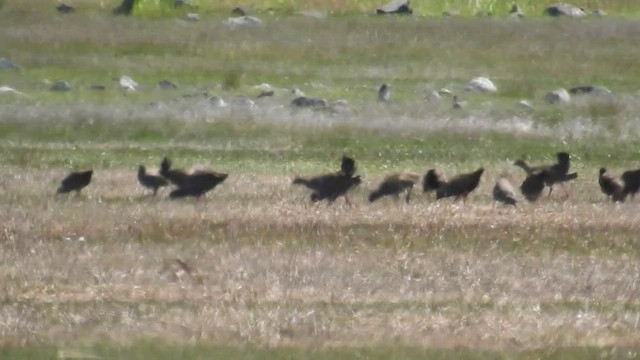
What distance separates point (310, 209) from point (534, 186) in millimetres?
2776

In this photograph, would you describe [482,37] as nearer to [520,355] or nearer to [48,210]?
[48,210]

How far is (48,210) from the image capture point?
18.8 m

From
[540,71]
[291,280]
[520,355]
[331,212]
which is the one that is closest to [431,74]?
[540,71]

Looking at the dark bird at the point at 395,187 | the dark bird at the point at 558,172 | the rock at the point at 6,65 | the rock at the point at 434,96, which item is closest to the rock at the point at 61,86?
the rock at the point at 6,65

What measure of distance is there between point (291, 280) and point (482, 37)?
81.8 feet

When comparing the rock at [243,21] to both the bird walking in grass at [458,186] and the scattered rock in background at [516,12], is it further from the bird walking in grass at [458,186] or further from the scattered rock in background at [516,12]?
the bird walking in grass at [458,186]

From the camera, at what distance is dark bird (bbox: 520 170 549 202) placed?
20281mm

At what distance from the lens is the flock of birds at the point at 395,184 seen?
1989cm

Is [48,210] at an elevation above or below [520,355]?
below

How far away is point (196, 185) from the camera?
65.8 ft

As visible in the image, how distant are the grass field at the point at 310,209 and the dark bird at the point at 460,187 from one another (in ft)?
0.99

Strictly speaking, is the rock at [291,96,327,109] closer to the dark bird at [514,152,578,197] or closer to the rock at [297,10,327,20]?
the dark bird at [514,152,578,197]

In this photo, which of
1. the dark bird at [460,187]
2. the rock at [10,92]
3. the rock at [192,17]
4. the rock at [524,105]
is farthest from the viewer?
the rock at [192,17]

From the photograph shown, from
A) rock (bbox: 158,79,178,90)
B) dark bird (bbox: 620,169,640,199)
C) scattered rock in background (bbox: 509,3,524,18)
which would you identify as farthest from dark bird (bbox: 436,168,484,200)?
scattered rock in background (bbox: 509,3,524,18)
